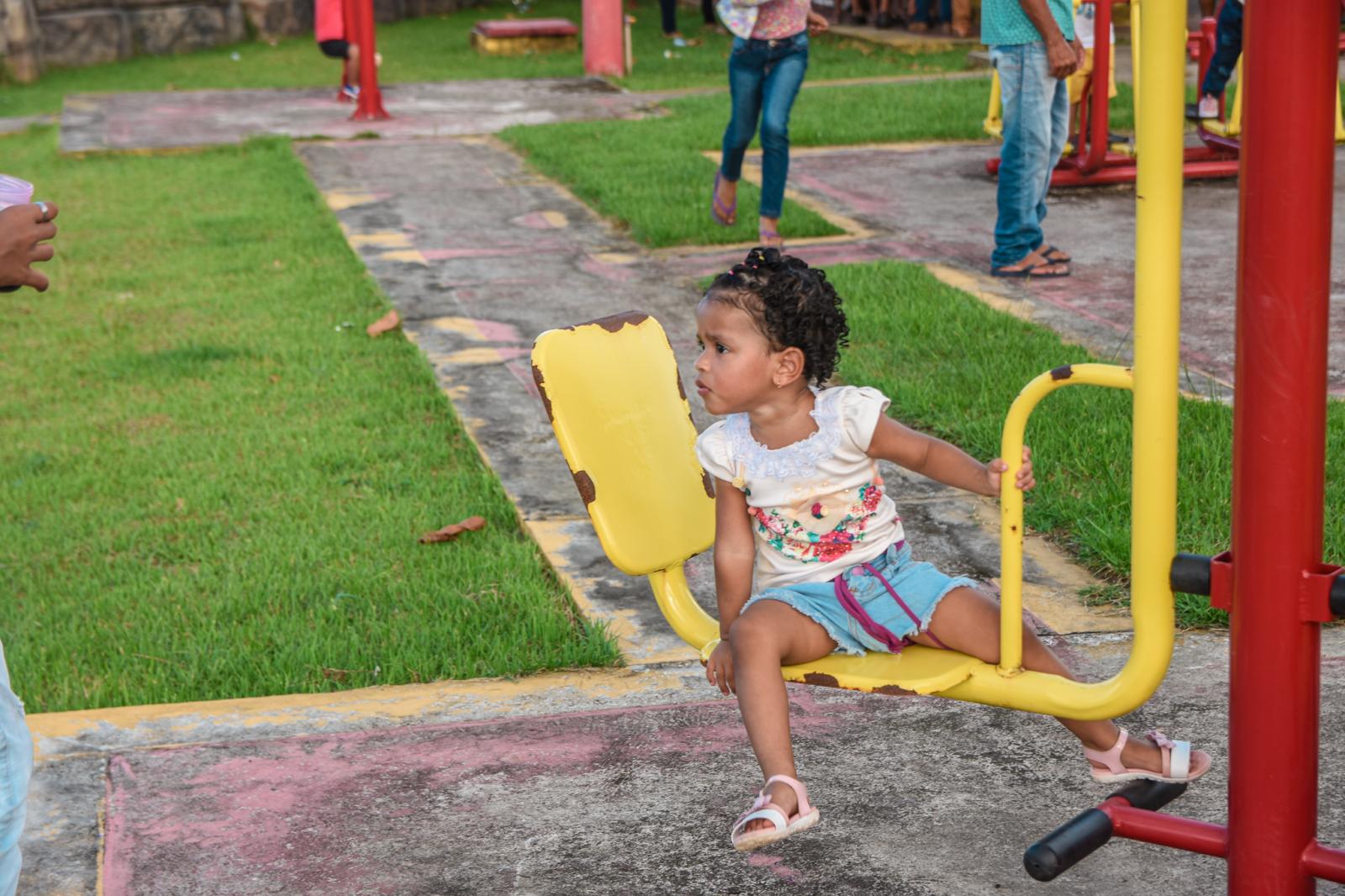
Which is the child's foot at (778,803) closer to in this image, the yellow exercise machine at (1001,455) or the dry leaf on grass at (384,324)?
the yellow exercise machine at (1001,455)

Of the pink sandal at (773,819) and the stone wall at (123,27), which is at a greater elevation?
the stone wall at (123,27)

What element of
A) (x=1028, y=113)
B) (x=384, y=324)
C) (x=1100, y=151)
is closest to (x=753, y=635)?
(x=384, y=324)

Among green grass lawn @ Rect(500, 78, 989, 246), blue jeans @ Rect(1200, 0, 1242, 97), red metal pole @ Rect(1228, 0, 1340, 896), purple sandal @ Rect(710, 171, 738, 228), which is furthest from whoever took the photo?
blue jeans @ Rect(1200, 0, 1242, 97)

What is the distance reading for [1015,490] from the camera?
8.22 feet

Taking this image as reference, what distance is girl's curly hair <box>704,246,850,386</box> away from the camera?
9.20ft

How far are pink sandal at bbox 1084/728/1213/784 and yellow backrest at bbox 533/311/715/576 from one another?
80 centimetres

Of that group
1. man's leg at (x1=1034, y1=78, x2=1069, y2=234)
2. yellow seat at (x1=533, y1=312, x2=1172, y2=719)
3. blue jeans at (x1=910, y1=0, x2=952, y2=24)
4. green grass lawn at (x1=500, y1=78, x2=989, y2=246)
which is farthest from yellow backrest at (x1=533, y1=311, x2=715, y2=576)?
blue jeans at (x1=910, y1=0, x2=952, y2=24)

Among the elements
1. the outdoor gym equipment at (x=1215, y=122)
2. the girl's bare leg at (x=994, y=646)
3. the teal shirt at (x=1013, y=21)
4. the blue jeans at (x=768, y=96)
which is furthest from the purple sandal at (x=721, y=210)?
the girl's bare leg at (x=994, y=646)

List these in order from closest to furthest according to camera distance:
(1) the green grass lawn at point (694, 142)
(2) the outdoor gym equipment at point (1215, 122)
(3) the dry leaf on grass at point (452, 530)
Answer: (3) the dry leaf on grass at point (452, 530) < (1) the green grass lawn at point (694, 142) < (2) the outdoor gym equipment at point (1215, 122)

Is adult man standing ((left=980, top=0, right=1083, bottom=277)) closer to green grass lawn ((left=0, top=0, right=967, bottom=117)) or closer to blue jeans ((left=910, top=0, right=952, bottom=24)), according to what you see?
green grass lawn ((left=0, top=0, right=967, bottom=117))

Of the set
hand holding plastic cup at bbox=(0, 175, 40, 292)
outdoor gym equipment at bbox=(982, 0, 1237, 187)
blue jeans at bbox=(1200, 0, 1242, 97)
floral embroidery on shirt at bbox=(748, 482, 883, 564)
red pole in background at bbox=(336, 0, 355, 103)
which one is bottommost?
floral embroidery on shirt at bbox=(748, 482, 883, 564)

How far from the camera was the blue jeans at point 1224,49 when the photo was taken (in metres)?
8.77

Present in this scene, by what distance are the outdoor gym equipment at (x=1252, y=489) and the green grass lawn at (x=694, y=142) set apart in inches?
221

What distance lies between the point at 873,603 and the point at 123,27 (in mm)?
19201
